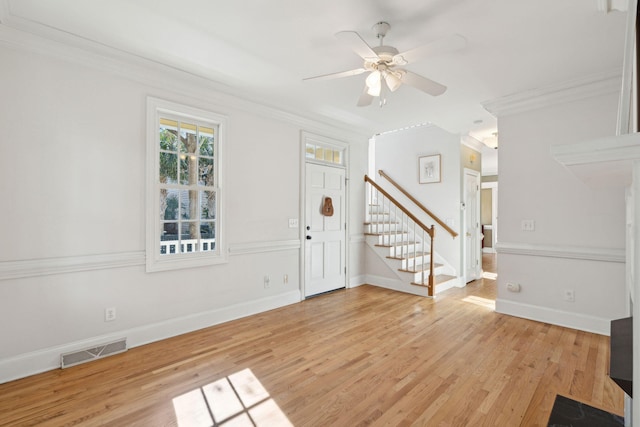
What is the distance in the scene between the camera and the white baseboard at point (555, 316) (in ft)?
10.9

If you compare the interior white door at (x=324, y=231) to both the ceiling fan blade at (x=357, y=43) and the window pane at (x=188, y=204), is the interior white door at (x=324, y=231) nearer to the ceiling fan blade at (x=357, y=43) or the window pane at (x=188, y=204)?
the window pane at (x=188, y=204)

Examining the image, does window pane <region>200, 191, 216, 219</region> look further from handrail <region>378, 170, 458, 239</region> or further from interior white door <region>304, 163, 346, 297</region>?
handrail <region>378, 170, 458, 239</region>

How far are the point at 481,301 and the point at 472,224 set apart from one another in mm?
1890

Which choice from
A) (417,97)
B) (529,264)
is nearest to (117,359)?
(417,97)

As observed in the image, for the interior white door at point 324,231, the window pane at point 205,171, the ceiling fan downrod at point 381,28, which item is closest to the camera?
the ceiling fan downrod at point 381,28

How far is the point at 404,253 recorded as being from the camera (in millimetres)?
5598

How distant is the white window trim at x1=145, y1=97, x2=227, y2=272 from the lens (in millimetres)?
3080

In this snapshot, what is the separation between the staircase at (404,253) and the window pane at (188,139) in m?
3.21

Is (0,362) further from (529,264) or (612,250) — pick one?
(612,250)

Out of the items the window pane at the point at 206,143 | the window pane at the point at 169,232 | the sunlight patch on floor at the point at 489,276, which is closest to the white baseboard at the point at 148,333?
the window pane at the point at 169,232

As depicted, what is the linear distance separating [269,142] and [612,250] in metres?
4.05

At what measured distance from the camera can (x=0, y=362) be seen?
92.5 inches

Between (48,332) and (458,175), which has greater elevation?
(458,175)

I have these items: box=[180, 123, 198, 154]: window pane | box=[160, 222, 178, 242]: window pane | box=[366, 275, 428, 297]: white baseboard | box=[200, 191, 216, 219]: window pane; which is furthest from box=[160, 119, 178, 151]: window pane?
box=[366, 275, 428, 297]: white baseboard
